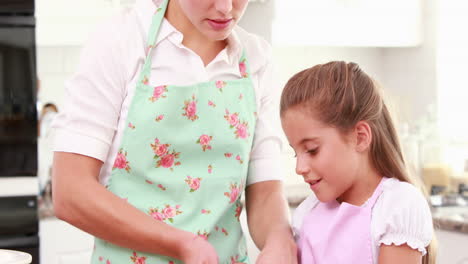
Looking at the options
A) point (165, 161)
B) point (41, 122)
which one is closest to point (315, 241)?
point (165, 161)

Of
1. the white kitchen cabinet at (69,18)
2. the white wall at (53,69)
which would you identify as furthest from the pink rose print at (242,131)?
the white wall at (53,69)

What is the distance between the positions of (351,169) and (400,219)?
0.12 m

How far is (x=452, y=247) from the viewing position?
7.92 feet

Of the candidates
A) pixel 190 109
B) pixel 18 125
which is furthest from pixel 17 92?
pixel 190 109

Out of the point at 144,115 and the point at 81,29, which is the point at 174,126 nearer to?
the point at 144,115

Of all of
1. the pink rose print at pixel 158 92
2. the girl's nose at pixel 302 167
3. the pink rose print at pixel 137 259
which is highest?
the pink rose print at pixel 158 92

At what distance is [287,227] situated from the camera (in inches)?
51.4

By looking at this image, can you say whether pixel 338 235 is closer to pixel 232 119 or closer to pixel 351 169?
pixel 351 169

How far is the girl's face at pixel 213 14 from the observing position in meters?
1.20

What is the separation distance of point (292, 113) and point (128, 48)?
33 centimetres

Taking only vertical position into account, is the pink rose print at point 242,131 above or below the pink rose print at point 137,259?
above

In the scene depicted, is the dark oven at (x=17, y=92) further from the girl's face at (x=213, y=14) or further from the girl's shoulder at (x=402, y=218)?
the girl's shoulder at (x=402, y=218)

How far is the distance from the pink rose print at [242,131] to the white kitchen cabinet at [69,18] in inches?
67.4

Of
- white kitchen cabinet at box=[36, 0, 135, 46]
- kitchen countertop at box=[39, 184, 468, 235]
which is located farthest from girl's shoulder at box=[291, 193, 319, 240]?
white kitchen cabinet at box=[36, 0, 135, 46]
